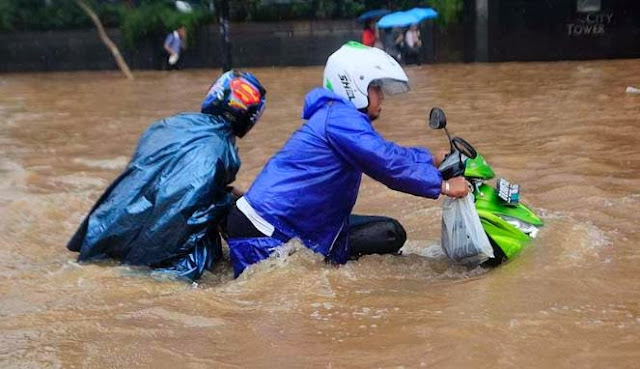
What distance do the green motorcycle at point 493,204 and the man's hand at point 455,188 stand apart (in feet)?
0.20

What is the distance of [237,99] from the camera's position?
14.0 ft

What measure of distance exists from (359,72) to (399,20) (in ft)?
47.4

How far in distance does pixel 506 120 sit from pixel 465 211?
639 cm

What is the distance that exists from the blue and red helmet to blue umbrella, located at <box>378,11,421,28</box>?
540 inches

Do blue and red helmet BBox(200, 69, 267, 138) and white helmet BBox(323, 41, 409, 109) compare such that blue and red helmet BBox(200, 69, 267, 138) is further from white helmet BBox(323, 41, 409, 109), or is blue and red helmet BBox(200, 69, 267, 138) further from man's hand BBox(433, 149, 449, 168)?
man's hand BBox(433, 149, 449, 168)

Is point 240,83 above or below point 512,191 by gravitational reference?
above

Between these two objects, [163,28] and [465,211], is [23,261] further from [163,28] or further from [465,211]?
Answer: [163,28]

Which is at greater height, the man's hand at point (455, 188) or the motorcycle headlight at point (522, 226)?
the man's hand at point (455, 188)

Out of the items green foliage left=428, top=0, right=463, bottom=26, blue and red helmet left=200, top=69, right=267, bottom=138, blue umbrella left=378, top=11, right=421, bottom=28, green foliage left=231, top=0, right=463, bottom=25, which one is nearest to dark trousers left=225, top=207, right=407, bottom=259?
blue and red helmet left=200, top=69, right=267, bottom=138

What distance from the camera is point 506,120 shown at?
9.95m

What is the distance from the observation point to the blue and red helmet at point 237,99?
427cm

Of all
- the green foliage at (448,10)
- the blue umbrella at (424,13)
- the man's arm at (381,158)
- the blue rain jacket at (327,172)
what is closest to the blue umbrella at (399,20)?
the blue umbrella at (424,13)

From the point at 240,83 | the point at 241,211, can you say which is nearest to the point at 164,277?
the point at 241,211

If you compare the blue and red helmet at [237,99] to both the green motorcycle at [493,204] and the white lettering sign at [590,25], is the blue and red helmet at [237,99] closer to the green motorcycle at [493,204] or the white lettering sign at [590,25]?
the green motorcycle at [493,204]
